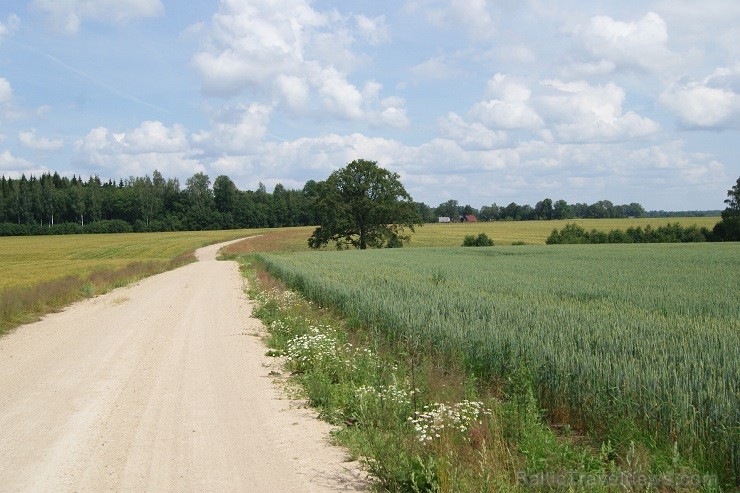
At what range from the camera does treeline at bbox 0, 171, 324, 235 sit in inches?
5118

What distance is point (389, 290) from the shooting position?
59.0 feet

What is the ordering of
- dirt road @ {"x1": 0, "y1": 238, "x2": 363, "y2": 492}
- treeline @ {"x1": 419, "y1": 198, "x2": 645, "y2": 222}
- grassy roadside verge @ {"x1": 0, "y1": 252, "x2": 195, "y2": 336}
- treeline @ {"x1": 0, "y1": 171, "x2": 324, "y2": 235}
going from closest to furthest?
1. dirt road @ {"x1": 0, "y1": 238, "x2": 363, "y2": 492}
2. grassy roadside verge @ {"x1": 0, "y1": 252, "x2": 195, "y2": 336}
3. treeline @ {"x1": 0, "y1": 171, "x2": 324, "y2": 235}
4. treeline @ {"x1": 419, "y1": 198, "x2": 645, "y2": 222}

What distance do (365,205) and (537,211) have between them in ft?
371

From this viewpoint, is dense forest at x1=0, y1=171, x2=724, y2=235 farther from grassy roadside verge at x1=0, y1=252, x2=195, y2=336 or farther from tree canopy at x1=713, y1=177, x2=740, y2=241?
grassy roadside verge at x1=0, y1=252, x2=195, y2=336

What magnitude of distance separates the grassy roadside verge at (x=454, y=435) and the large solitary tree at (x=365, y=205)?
202 ft

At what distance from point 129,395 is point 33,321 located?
10.7m

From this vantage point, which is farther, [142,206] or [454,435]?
[142,206]

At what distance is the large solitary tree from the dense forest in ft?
146

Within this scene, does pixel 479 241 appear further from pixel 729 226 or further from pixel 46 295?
pixel 46 295

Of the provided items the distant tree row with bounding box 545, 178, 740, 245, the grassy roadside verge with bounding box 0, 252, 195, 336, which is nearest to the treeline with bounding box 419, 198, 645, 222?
the distant tree row with bounding box 545, 178, 740, 245

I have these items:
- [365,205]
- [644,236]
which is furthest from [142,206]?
[644,236]

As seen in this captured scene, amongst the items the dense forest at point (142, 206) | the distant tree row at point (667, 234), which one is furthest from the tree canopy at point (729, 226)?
the dense forest at point (142, 206)

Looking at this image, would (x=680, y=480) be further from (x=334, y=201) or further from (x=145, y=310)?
(x=334, y=201)

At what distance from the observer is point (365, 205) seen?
2840 inches
